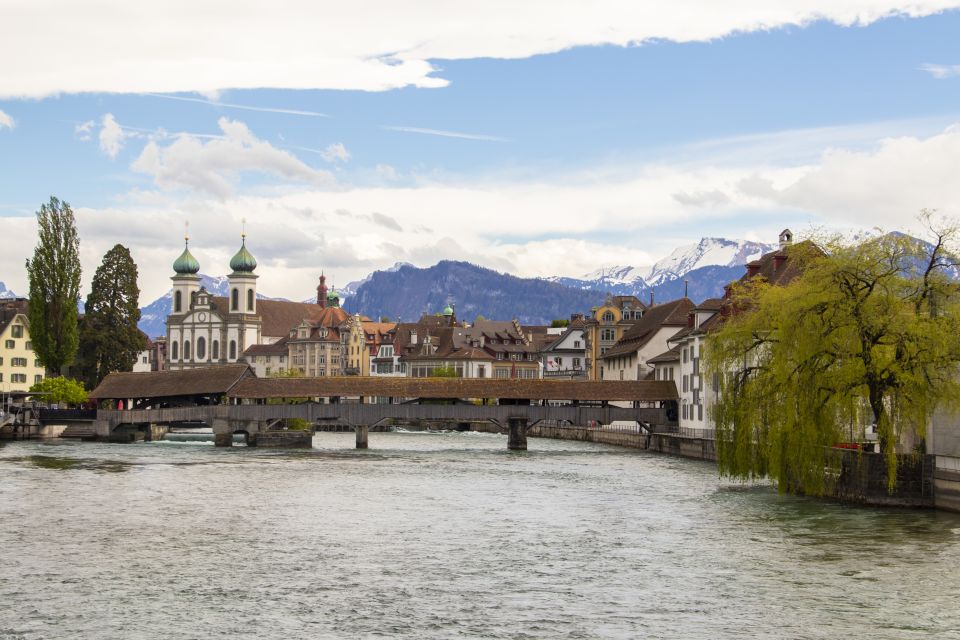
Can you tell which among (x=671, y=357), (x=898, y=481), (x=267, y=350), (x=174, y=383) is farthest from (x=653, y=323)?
(x=267, y=350)

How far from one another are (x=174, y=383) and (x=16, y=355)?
39.1 meters

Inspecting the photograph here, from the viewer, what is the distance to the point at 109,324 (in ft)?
336

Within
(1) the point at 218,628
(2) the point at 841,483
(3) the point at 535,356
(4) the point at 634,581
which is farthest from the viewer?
(3) the point at 535,356

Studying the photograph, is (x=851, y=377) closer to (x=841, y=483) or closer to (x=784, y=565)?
(x=841, y=483)

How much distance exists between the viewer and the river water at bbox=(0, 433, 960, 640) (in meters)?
23.0

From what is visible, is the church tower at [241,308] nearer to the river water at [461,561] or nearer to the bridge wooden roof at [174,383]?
the bridge wooden roof at [174,383]

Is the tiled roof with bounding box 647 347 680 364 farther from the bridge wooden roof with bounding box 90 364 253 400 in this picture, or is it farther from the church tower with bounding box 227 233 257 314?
the church tower with bounding box 227 233 257 314

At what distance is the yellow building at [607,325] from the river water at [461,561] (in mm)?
70072

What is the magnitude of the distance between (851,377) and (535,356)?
392 feet

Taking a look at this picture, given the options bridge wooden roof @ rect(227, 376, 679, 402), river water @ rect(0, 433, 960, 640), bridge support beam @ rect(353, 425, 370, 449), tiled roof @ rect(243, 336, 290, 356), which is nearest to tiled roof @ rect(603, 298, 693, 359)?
bridge wooden roof @ rect(227, 376, 679, 402)

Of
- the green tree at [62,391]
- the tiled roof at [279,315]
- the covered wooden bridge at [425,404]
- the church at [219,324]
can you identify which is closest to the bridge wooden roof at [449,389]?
the covered wooden bridge at [425,404]

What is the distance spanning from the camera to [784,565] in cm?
2861

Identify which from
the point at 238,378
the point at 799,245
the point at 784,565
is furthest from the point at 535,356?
the point at 784,565

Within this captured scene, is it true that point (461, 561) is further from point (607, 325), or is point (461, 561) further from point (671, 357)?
point (607, 325)
